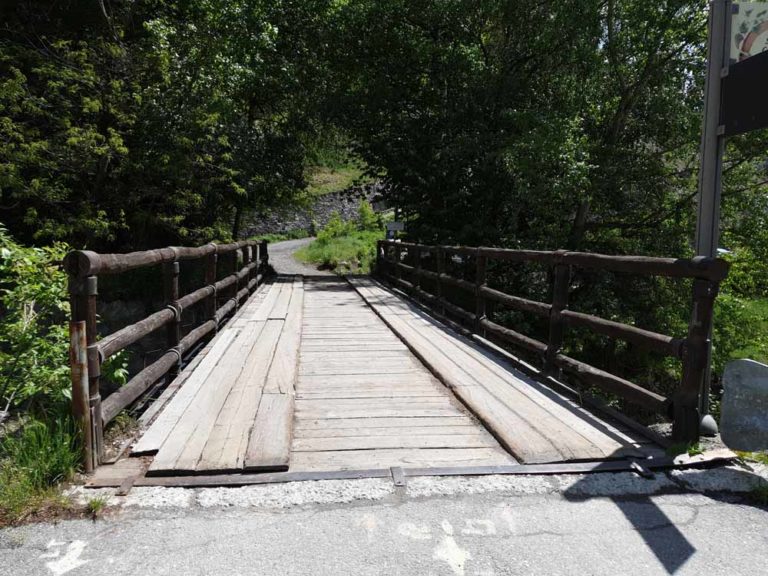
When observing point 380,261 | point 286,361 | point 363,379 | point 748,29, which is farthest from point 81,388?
point 380,261

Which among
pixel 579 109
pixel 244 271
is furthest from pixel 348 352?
pixel 579 109

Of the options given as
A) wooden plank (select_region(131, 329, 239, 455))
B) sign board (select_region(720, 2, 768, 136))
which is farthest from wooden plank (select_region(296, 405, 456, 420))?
sign board (select_region(720, 2, 768, 136))

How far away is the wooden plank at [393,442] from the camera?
319cm

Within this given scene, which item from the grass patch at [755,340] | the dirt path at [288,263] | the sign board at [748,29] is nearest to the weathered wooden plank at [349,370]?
the sign board at [748,29]

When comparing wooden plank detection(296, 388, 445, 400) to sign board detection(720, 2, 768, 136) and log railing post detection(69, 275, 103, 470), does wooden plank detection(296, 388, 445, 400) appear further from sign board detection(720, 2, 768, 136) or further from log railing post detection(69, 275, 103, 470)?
sign board detection(720, 2, 768, 136)

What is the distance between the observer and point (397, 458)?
303 cm

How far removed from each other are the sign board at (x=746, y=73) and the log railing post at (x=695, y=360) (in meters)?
0.92

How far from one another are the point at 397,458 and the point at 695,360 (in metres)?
1.65

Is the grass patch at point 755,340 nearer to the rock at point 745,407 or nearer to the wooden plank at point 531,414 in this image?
the wooden plank at point 531,414

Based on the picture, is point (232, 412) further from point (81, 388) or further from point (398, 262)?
point (398, 262)

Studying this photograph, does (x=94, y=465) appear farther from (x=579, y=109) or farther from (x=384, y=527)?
(x=579, y=109)

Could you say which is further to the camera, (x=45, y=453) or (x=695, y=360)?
(x=695, y=360)

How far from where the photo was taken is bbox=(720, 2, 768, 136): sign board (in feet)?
9.98

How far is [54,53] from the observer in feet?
42.9
